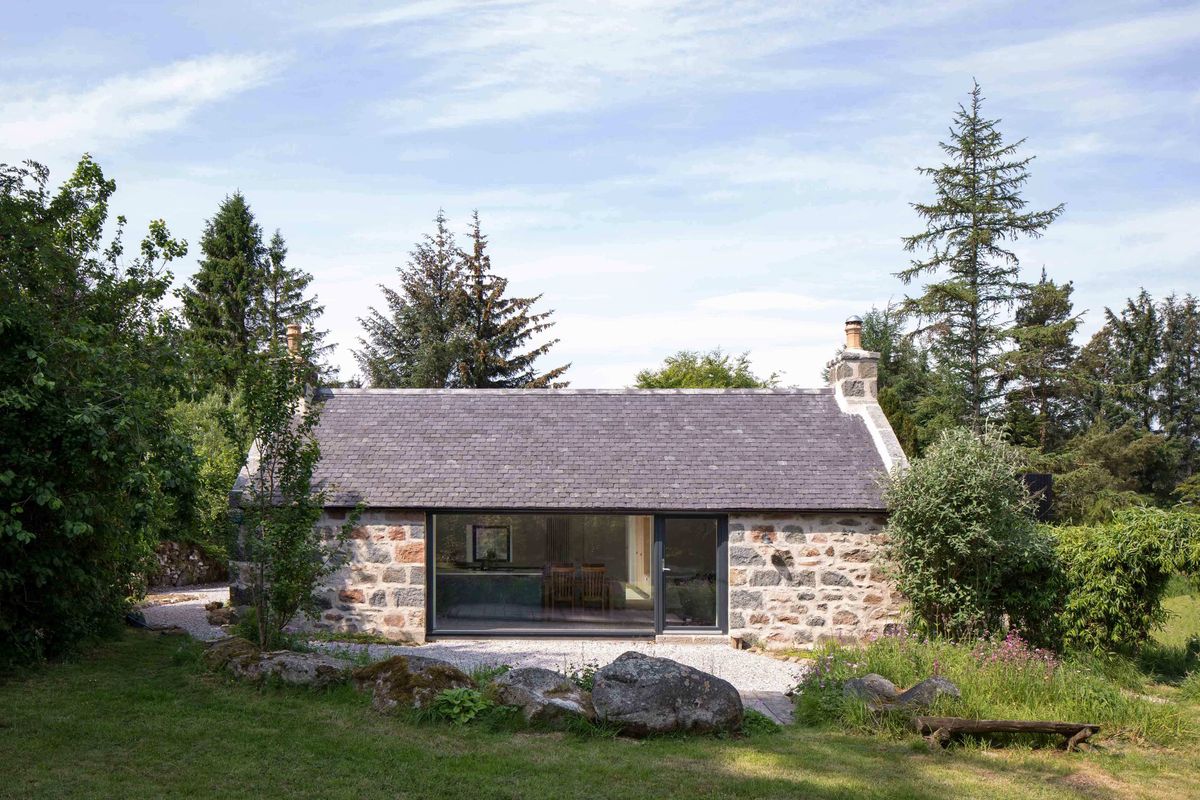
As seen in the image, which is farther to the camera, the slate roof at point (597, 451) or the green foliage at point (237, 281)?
the green foliage at point (237, 281)

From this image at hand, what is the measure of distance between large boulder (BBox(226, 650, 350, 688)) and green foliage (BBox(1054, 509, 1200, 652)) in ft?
28.4

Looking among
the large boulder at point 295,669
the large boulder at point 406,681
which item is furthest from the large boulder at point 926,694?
the large boulder at point 295,669

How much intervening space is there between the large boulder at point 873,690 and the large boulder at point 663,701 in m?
1.19

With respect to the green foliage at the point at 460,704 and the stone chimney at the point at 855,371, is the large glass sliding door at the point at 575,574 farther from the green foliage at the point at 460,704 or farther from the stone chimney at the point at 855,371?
the green foliage at the point at 460,704

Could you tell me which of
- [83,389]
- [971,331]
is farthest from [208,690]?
[971,331]

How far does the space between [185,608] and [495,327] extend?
19676mm

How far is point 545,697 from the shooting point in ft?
27.6

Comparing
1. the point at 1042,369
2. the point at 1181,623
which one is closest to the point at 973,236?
the point at 1042,369

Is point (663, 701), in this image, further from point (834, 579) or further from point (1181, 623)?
point (1181, 623)

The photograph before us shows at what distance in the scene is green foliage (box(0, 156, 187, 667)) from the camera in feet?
30.3

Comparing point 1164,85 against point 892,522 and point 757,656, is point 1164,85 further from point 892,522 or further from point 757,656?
point 757,656

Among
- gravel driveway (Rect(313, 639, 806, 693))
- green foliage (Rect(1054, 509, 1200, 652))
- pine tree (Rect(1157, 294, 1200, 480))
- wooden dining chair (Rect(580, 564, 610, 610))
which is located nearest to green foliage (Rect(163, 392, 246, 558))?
gravel driveway (Rect(313, 639, 806, 693))

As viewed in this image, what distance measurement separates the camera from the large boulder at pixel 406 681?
855cm

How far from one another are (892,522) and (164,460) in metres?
9.23
